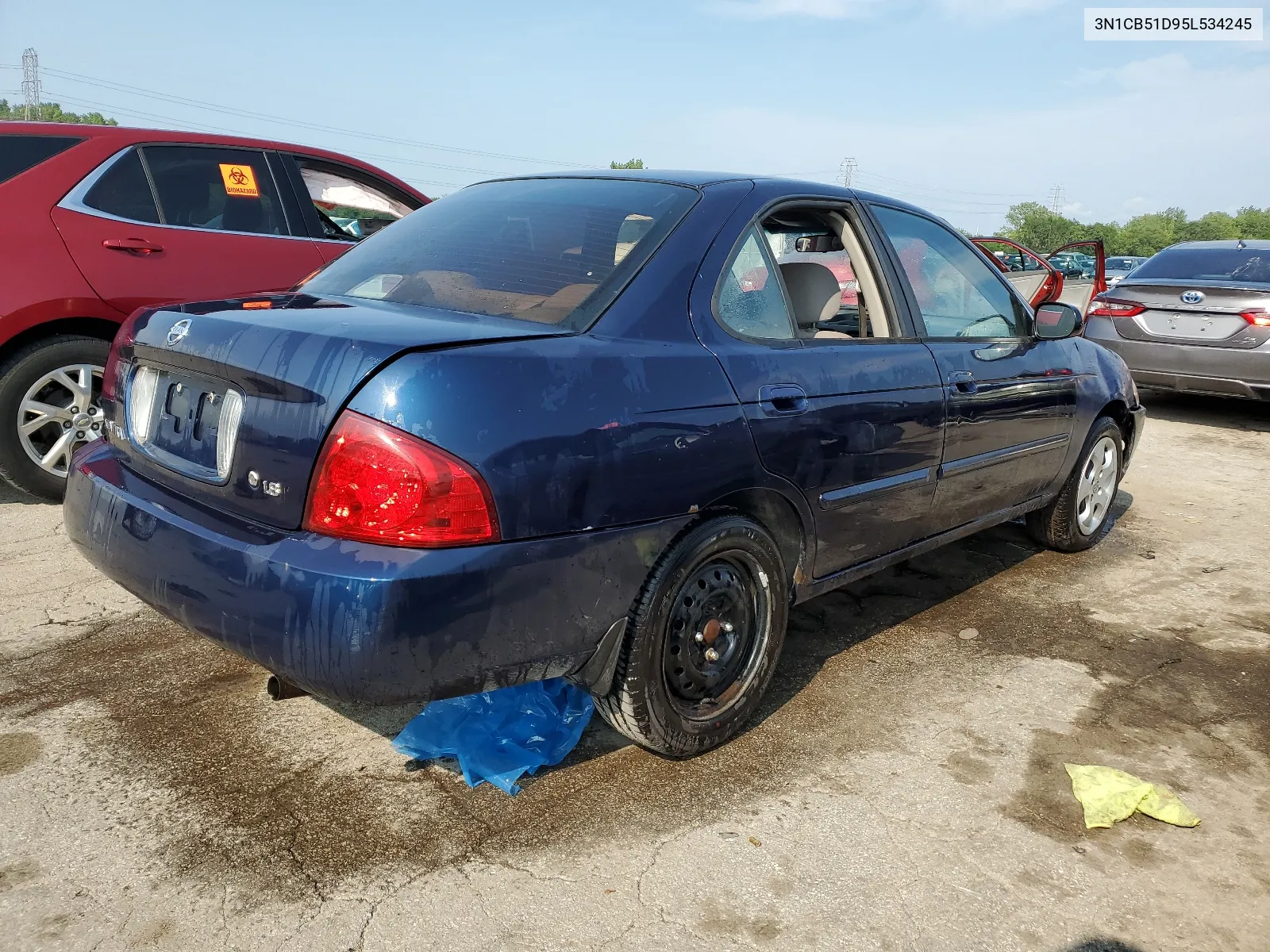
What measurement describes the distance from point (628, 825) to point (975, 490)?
6.60 ft

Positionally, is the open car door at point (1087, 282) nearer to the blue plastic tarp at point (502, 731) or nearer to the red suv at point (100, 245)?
the red suv at point (100, 245)

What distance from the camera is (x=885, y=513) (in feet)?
10.8

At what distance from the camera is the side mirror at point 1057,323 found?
4148 millimetres

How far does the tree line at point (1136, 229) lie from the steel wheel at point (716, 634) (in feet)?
349

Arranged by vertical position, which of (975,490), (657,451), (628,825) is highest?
(657,451)

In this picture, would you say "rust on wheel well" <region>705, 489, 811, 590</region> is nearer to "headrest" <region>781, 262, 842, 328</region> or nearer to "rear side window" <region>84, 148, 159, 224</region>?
"headrest" <region>781, 262, 842, 328</region>

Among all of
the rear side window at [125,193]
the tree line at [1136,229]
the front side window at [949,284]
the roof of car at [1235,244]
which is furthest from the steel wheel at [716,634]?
the tree line at [1136,229]

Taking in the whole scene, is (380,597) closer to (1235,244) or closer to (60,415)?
(60,415)

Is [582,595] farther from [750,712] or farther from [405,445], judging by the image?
[750,712]

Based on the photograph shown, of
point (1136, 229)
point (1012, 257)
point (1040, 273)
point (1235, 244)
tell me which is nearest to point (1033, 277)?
point (1040, 273)

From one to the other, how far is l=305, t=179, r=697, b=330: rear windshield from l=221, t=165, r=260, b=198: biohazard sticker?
2542 millimetres

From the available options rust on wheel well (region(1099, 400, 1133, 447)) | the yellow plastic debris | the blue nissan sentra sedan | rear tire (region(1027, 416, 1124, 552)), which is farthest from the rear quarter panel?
rust on wheel well (region(1099, 400, 1133, 447))

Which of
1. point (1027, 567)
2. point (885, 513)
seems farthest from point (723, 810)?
point (1027, 567)

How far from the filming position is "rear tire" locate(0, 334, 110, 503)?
4.55 metres
